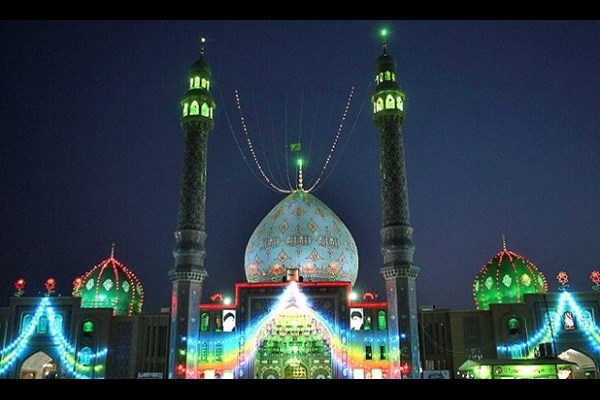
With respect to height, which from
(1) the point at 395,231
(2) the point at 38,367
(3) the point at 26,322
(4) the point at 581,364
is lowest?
(4) the point at 581,364

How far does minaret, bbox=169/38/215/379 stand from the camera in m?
26.8

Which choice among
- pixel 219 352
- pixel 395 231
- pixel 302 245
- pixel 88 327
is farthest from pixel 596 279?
pixel 88 327

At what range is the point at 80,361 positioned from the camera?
1146 inches

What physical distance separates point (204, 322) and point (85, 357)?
615 centimetres

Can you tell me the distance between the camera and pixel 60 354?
95.9 ft

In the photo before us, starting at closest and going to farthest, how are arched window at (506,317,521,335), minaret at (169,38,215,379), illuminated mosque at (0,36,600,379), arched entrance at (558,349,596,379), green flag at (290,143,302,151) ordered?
minaret at (169,38,215,379) → illuminated mosque at (0,36,600,379) → arched window at (506,317,521,335) → arched entrance at (558,349,596,379) → green flag at (290,143,302,151)

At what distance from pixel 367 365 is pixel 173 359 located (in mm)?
8926

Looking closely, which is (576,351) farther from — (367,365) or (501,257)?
(367,365)

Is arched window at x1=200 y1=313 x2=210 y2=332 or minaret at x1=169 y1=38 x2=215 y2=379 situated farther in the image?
arched window at x1=200 y1=313 x2=210 y2=332

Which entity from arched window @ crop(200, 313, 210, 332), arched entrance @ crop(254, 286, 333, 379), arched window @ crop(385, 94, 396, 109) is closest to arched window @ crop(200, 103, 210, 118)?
arched window @ crop(385, 94, 396, 109)

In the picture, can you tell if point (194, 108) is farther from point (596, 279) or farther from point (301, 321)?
point (596, 279)

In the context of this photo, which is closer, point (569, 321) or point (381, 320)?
point (381, 320)

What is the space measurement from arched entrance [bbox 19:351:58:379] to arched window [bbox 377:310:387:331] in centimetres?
1627

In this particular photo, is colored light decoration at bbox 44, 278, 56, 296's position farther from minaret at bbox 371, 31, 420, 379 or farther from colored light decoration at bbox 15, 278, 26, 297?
minaret at bbox 371, 31, 420, 379
